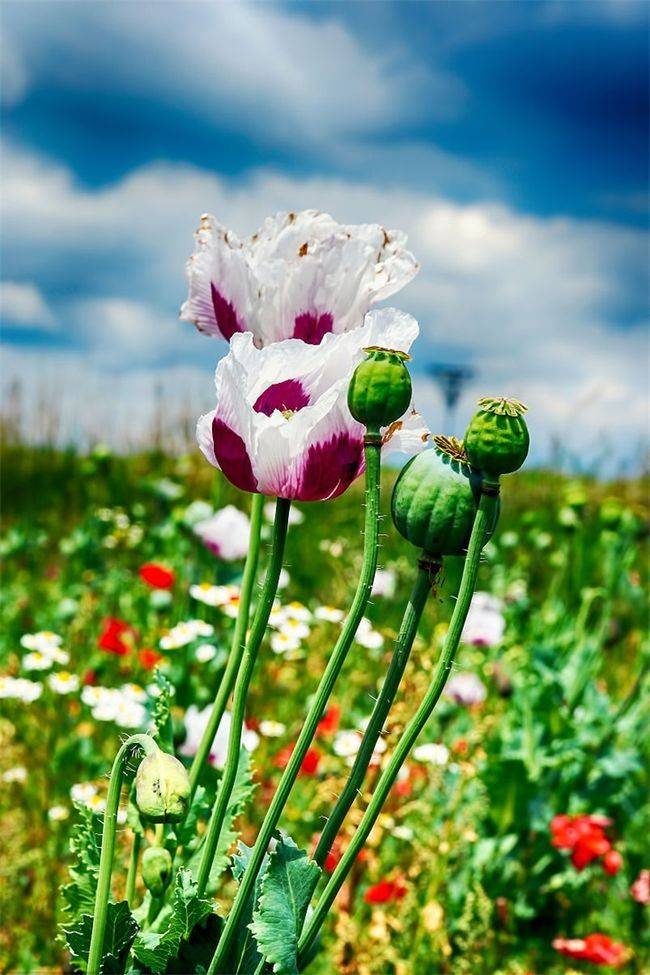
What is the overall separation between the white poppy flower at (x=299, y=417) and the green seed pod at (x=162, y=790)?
0.68ft

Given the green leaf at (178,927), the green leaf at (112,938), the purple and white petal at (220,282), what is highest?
the purple and white petal at (220,282)

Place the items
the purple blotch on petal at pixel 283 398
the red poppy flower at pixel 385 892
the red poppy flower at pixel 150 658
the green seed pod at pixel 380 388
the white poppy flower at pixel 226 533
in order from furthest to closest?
1. the red poppy flower at pixel 150 658
2. the white poppy flower at pixel 226 533
3. the red poppy flower at pixel 385 892
4. the purple blotch on petal at pixel 283 398
5. the green seed pod at pixel 380 388

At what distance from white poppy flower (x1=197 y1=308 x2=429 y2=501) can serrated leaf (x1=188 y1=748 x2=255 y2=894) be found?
1.10 feet

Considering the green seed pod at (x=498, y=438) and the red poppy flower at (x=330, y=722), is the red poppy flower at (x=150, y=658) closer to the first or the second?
the red poppy flower at (x=330, y=722)

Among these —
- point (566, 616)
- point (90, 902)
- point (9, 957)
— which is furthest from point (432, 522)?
point (566, 616)

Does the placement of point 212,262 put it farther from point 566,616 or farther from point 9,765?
point 566,616

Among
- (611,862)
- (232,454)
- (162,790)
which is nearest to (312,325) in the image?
(232,454)

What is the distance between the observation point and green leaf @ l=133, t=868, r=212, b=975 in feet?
2.36

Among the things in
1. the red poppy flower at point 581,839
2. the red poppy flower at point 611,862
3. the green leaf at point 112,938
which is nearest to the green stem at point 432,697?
the green leaf at point 112,938

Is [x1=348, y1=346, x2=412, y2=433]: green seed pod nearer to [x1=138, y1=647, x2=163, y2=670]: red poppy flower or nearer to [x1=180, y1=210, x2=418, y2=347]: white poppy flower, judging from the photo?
[x1=180, y1=210, x2=418, y2=347]: white poppy flower

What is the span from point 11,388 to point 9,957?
23.1 ft

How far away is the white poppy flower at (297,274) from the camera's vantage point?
0.83m

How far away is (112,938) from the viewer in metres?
0.78

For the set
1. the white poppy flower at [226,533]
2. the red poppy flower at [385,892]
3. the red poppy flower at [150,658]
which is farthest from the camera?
the red poppy flower at [150,658]
